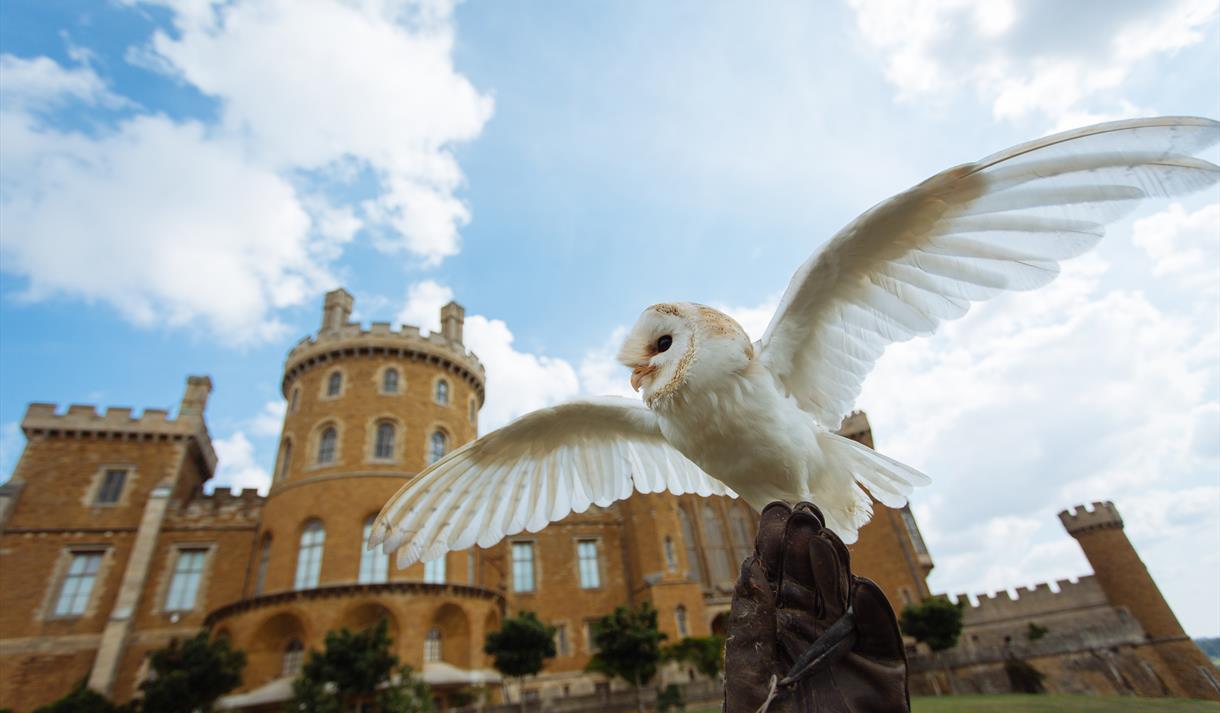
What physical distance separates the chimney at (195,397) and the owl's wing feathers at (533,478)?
1003 inches

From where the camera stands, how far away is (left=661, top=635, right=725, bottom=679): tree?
1758cm

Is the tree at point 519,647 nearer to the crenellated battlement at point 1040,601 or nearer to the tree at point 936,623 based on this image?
the tree at point 936,623

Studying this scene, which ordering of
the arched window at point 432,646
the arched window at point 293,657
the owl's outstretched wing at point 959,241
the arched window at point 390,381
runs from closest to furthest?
the owl's outstretched wing at point 959,241, the arched window at point 293,657, the arched window at point 432,646, the arched window at point 390,381

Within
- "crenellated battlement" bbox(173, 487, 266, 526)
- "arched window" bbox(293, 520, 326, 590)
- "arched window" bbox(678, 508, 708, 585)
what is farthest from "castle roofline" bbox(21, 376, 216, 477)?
"arched window" bbox(678, 508, 708, 585)

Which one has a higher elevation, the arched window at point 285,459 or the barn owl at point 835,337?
the arched window at point 285,459

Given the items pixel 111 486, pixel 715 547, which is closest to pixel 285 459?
pixel 111 486

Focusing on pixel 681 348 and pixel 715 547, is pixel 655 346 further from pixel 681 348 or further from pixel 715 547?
pixel 715 547

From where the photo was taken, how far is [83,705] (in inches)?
597

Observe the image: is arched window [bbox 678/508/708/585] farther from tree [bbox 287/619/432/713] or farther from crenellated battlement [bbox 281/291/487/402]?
tree [bbox 287/619/432/713]

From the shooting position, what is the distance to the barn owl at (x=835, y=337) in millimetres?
2529

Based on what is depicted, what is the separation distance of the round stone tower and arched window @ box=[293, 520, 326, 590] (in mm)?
34

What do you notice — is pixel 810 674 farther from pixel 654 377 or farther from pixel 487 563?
pixel 487 563

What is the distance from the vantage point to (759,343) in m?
3.60

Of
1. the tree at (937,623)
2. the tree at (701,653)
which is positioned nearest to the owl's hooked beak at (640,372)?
the tree at (701,653)
